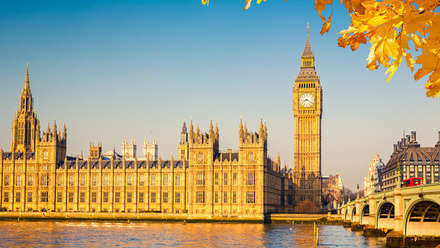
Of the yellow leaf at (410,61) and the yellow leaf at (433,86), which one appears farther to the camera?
the yellow leaf at (410,61)

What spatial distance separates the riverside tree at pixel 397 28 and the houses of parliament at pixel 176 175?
11087 centimetres

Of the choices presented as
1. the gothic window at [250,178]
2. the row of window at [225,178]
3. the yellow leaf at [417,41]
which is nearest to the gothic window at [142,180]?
the row of window at [225,178]

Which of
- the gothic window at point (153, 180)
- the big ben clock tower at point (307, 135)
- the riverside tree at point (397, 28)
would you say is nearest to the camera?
the riverside tree at point (397, 28)

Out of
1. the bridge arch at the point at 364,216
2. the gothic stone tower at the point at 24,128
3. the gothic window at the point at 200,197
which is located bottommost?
the bridge arch at the point at 364,216

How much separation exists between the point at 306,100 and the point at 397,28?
14136 centimetres

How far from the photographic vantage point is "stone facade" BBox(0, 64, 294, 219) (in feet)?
384

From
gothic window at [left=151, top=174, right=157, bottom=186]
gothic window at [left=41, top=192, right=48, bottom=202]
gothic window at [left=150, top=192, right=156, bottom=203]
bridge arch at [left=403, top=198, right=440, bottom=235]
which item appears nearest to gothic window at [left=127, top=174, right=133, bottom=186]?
gothic window at [left=151, top=174, right=157, bottom=186]

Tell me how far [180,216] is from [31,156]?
122 ft

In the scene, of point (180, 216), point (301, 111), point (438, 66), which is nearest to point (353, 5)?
point (438, 66)

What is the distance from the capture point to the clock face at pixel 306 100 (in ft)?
474

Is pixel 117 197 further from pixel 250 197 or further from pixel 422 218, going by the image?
pixel 422 218

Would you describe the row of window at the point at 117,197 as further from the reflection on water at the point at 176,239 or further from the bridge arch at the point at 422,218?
the bridge arch at the point at 422,218

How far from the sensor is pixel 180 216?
116562 millimetres

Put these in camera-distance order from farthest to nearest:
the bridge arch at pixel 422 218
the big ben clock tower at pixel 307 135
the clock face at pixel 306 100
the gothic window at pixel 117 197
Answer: the clock face at pixel 306 100 < the big ben clock tower at pixel 307 135 < the gothic window at pixel 117 197 < the bridge arch at pixel 422 218
